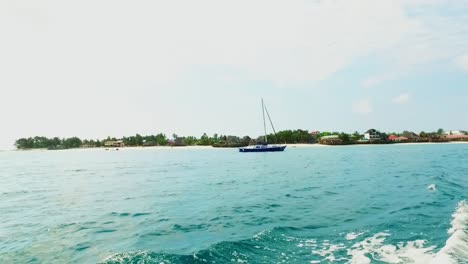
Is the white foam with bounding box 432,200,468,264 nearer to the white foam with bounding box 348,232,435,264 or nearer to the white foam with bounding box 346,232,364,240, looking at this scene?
the white foam with bounding box 348,232,435,264

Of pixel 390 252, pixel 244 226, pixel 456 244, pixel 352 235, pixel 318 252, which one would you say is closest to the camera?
pixel 390 252

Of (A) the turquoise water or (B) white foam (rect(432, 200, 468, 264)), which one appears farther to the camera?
(A) the turquoise water

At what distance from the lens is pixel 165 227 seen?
18062 millimetres

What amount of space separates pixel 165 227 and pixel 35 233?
6.71m

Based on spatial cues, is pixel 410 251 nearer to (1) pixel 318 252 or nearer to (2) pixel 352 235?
(2) pixel 352 235

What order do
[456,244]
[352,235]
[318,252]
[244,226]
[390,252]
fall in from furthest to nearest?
[244,226] < [352,235] < [456,244] < [318,252] < [390,252]

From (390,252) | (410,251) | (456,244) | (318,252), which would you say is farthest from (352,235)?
(456,244)

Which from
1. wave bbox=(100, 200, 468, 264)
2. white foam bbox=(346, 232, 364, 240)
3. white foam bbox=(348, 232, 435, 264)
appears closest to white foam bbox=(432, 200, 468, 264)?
wave bbox=(100, 200, 468, 264)

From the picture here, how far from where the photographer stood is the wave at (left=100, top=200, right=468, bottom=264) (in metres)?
12.4

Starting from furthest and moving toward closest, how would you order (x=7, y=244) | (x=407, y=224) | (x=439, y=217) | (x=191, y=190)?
(x=191, y=190), (x=439, y=217), (x=407, y=224), (x=7, y=244)

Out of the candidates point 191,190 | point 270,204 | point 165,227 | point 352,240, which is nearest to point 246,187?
point 191,190

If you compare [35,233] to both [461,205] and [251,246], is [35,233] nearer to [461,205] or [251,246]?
[251,246]

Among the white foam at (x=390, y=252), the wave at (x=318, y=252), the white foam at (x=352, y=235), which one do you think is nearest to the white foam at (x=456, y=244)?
the wave at (x=318, y=252)

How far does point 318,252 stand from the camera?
13352 millimetres
